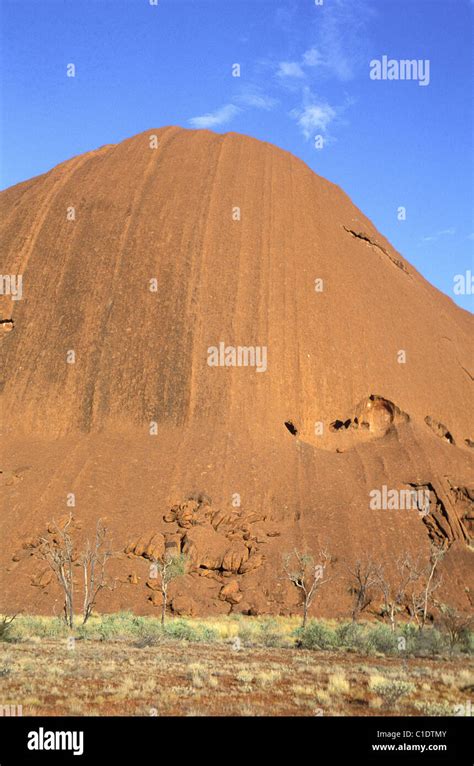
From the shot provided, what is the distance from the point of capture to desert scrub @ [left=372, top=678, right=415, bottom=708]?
9.52m

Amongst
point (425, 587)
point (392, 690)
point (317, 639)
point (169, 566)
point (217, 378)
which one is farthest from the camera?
point (217, 378)

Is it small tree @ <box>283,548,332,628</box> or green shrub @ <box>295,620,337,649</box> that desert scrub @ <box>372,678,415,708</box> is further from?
small tree @ <box>283,548,332,628</box>

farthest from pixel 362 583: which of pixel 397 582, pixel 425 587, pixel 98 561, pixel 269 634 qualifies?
pixel 98 561

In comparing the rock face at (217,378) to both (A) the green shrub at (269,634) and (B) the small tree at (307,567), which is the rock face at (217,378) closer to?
(B) the small tree at (307,567)

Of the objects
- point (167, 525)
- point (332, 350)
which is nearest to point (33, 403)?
point (167, 525)

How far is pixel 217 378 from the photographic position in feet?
122

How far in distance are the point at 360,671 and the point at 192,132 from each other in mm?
45982

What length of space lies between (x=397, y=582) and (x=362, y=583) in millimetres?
2086

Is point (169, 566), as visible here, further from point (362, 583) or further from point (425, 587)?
point (425, 587)

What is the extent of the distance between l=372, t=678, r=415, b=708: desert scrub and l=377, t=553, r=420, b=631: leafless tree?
1443cm

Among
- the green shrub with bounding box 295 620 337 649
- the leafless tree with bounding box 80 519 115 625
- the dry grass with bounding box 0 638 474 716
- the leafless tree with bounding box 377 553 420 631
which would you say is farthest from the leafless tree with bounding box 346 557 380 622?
the dry grass with bounding box 0 638 474 716

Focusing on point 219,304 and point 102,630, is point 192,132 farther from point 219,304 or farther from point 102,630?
point 102,630

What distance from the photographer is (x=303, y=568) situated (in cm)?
2634

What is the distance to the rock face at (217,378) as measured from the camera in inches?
1169
